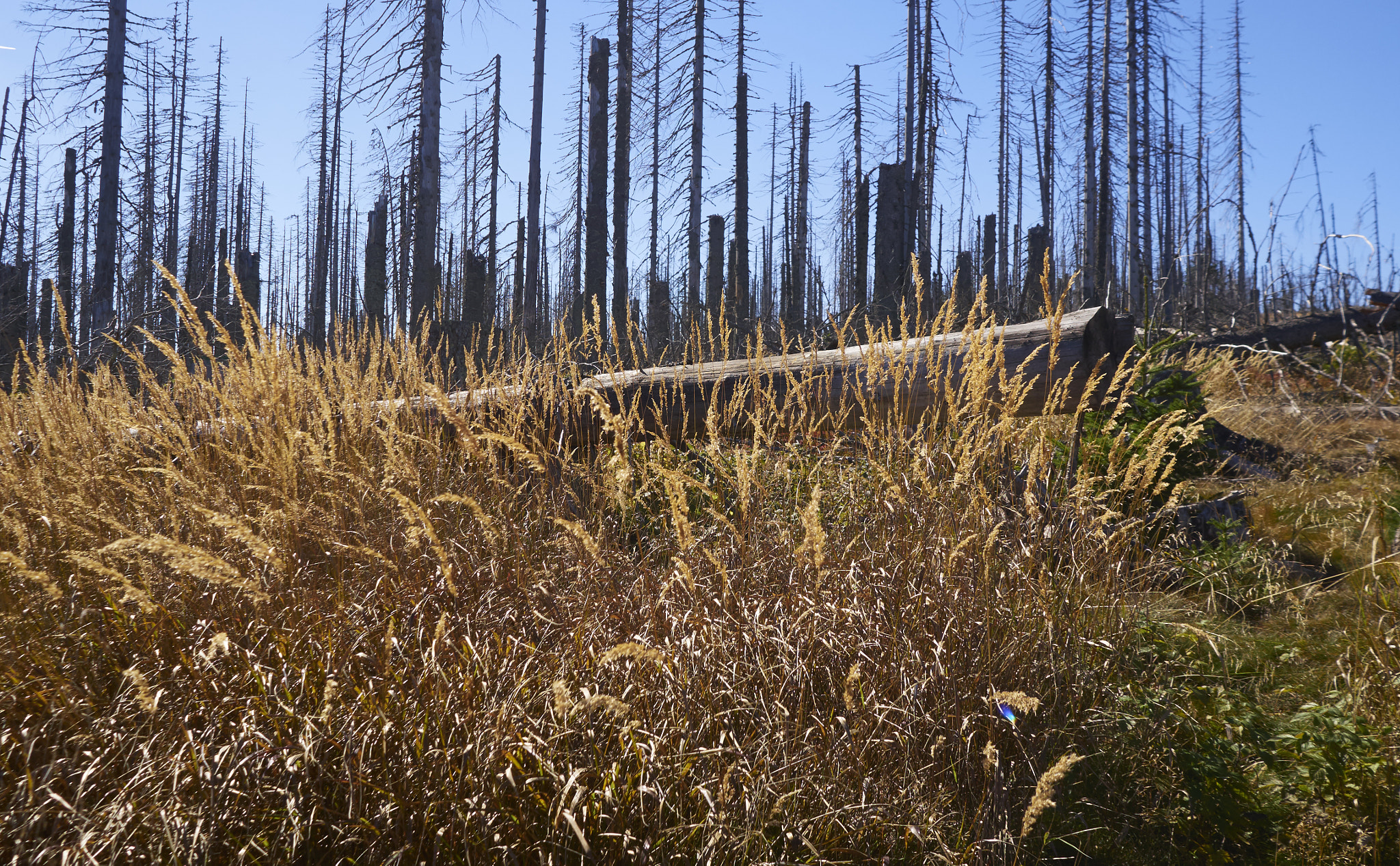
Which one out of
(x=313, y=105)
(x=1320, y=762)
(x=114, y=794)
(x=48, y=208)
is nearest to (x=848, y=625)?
(x=1320, y=762)

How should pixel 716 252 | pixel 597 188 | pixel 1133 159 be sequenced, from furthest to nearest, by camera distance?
pixel 716 252 < pixel 1133 159 < pixel 597 188

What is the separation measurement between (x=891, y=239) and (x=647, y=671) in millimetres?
10616

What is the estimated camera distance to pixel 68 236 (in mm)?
13008

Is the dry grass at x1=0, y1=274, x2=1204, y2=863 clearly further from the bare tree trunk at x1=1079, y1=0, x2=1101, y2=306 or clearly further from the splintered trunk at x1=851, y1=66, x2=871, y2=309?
the bare tree trunk at x1=1079, y1=0, x2=1101, y2=306

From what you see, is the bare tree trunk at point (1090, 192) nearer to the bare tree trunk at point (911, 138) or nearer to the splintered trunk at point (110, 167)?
the bare tree trunk at point (911, 138)

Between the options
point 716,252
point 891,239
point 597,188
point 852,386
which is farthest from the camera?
point 716,252

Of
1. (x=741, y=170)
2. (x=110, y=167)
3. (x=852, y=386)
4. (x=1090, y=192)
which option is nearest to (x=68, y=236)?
(x=110, y=167)

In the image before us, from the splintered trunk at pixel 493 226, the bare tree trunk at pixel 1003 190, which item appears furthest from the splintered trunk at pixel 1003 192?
the splintered trunk at pixel 493 226

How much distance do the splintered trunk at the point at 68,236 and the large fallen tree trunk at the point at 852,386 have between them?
11.3m

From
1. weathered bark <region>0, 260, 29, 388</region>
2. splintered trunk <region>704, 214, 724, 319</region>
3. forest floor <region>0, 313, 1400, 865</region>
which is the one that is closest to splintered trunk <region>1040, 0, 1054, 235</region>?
splintered trunk <region>704, 214, 724, 319</region>

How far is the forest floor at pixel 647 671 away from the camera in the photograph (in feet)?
4.63

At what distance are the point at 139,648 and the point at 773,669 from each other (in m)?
1.62

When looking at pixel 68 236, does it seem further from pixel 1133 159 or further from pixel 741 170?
pixel 1133 159

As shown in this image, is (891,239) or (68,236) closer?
(891,239)
